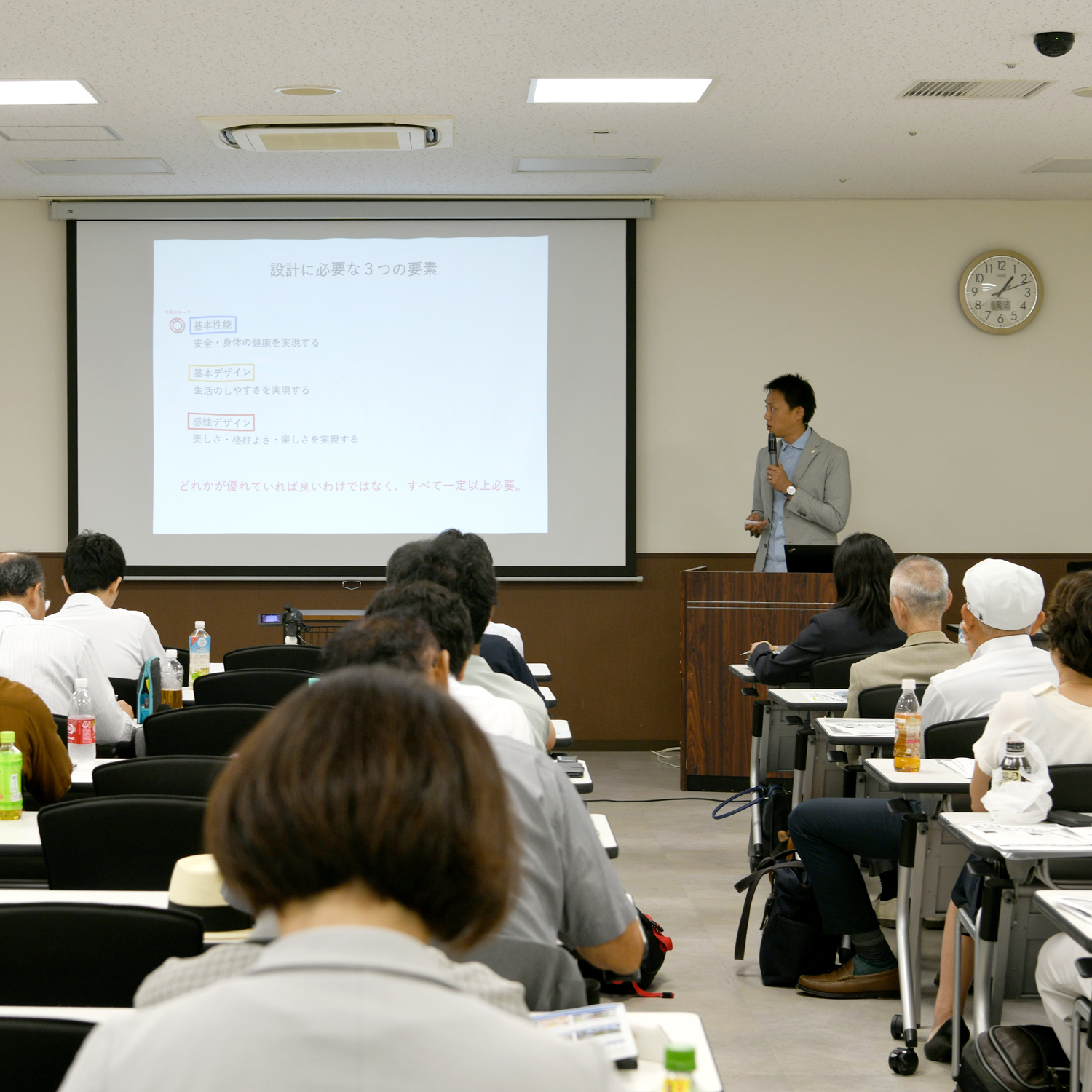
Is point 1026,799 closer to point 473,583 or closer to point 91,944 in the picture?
point 473,583

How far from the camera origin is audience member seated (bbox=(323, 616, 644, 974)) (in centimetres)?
168

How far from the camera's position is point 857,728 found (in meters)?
3.57

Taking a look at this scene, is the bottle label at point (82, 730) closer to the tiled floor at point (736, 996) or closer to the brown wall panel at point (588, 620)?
the tiled floor at point (736, 996)

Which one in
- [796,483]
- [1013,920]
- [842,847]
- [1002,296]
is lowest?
[842,847]

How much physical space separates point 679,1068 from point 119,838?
1285mm

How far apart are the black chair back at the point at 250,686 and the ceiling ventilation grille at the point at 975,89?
3576 millimetres

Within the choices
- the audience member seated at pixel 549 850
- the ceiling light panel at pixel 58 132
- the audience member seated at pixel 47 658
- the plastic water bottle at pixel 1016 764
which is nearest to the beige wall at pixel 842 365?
the ceiling light panel at pixel 58 132

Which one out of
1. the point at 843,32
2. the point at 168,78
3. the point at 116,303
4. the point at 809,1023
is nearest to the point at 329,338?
the point at 116,303

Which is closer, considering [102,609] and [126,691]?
[126,691]

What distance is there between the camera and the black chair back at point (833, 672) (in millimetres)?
4500

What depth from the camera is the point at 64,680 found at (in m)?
3.71

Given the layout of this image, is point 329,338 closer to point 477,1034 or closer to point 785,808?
point 785,808

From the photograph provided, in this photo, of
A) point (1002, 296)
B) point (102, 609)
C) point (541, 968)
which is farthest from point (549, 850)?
point (1002, 296)

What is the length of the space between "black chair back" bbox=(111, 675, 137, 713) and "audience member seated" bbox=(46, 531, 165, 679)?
0.28ft
